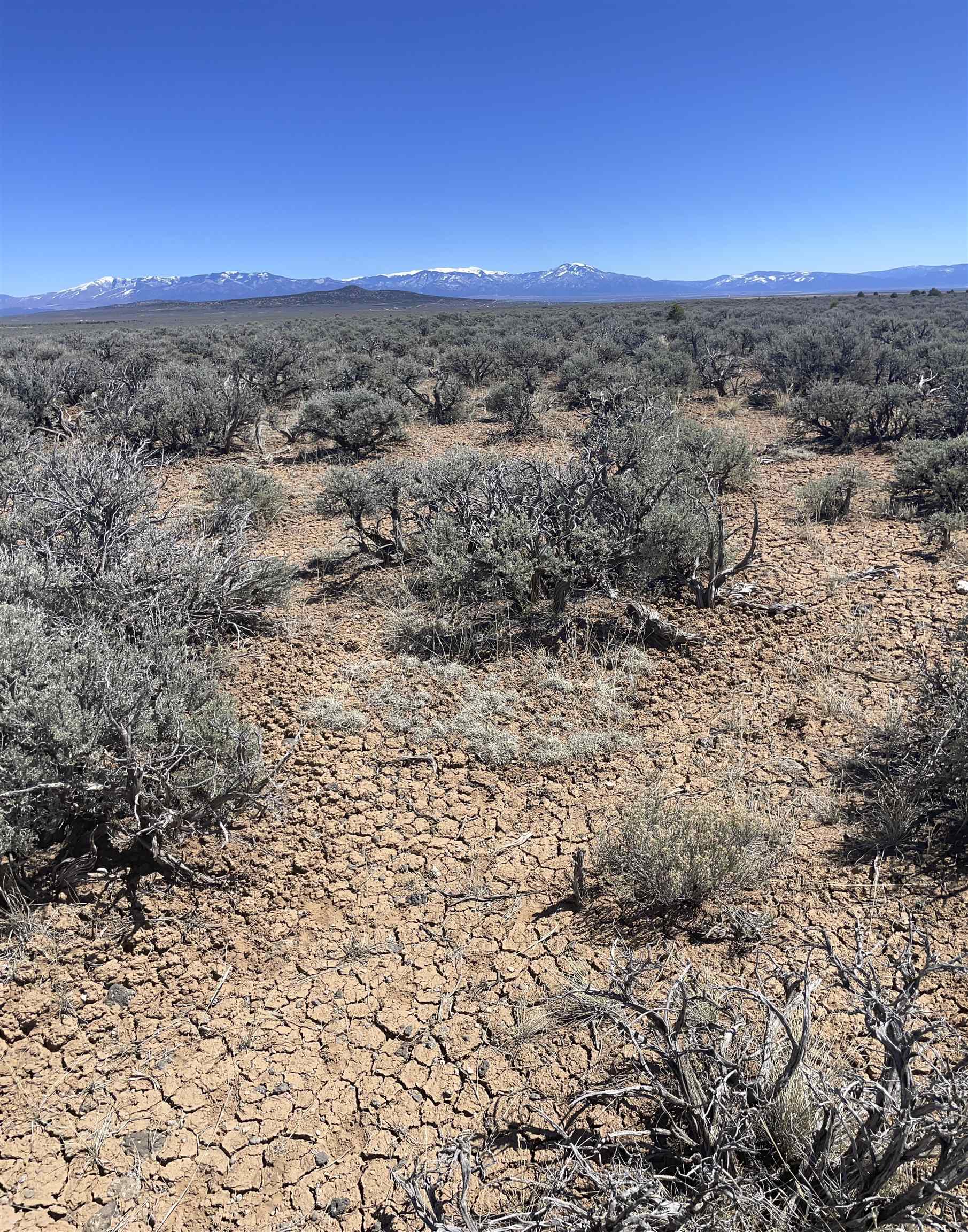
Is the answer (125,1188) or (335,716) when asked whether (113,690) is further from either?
(125,1188)

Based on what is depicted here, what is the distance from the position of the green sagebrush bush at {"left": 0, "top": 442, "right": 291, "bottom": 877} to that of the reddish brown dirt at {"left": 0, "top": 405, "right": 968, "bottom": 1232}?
1.11 feet

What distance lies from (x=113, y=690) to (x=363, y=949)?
1.87 meters

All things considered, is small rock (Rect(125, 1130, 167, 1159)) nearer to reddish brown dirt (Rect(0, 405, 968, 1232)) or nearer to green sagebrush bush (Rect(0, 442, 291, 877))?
reddish brown dirt (Rect(0, 405, 968, 1232))

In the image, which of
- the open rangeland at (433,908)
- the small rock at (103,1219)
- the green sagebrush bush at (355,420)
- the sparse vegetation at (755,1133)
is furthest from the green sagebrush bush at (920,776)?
the green sagebrush bush at (355,420)

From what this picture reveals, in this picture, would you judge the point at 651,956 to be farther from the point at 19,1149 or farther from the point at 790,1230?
the point at 19,1149

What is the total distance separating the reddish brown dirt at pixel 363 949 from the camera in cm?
222

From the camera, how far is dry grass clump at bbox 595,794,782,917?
2904 millimetres

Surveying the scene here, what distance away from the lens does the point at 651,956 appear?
107 inches

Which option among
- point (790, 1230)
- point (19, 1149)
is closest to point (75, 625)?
point (19, 1149)

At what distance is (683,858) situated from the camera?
2926mm

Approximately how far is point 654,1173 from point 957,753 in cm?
253

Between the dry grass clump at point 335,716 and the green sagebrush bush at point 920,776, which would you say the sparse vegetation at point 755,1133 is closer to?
the green sagebrush bush at point 920,776

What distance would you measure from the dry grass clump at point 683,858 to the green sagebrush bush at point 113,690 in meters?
2.03

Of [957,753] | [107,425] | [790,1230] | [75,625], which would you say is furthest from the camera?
[107,425]
